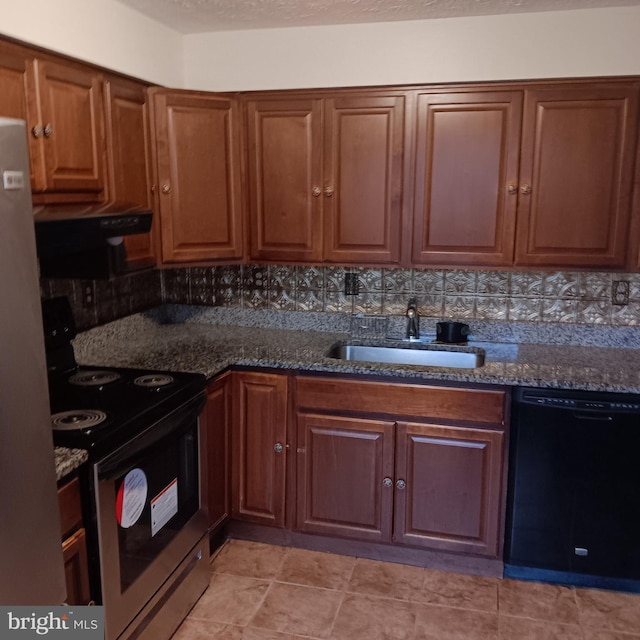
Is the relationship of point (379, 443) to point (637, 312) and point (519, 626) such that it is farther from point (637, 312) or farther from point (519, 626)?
point (637, 312)

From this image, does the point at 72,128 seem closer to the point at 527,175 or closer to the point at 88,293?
the point at 88,293

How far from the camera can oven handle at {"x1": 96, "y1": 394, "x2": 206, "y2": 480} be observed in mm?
1859

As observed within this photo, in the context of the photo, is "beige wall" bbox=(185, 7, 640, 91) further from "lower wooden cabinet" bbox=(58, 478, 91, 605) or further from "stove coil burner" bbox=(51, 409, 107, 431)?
"lower wooden cabinet" bbox=(58, 478, 91, 605)

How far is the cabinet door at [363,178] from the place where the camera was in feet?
9.18

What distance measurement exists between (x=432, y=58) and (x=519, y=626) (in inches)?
91.4

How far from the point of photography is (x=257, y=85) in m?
2.92

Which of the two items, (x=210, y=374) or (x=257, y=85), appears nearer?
(x=210, y=374)

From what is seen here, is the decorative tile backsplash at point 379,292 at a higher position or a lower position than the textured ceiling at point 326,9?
lower

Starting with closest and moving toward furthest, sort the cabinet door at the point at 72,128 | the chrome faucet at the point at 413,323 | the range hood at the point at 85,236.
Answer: the range hood at the point at 85,236
the cabinet door at the point at 72,128
the chrome faucet at the point at 413,323

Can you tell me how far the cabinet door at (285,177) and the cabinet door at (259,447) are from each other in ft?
2.13

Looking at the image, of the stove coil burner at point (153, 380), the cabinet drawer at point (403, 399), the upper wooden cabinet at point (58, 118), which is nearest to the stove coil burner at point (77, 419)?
the stove coil burner at point (153, 380)

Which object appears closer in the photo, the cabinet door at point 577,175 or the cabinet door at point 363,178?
the cabinet door at point 577,175

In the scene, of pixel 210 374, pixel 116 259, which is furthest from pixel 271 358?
pixel 116 259

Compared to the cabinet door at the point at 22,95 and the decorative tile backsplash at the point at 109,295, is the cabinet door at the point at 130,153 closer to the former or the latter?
the decorative tile backsplash at the point at 109,295
